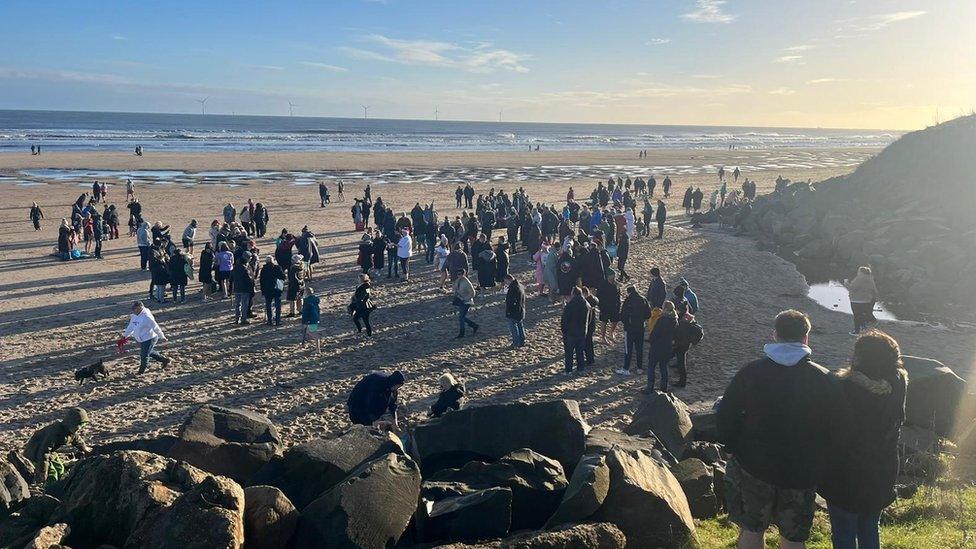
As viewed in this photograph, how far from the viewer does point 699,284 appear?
22453 mm

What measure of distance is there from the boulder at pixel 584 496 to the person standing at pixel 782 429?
147 centimetres

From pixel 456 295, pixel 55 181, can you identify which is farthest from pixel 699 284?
pixel 55 181

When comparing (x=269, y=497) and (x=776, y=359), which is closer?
(x=776, y=359)

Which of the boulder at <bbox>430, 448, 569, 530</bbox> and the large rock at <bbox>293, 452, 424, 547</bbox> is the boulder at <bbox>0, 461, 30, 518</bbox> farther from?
the boulder at <bbox>430, 448, 569, 530</bbox>

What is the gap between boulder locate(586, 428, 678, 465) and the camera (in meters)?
8.01

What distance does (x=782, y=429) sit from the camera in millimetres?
4734

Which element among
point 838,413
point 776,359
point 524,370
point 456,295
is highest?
point 776,359

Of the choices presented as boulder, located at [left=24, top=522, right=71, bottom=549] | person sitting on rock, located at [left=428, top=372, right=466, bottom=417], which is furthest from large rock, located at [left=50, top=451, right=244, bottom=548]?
person sitting on rock, located at [left=428, top=372, right=466, bottom=417]

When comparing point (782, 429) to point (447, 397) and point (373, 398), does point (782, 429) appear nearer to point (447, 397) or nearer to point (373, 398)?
point (447, 397)

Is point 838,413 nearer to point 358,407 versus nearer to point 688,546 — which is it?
point 688,546

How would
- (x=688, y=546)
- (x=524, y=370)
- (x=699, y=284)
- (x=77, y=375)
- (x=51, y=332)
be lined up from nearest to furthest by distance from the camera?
1. (x=688, y=546)
2. (x=77, y=375)
3. (x=524, y=370)
4. (x=51, y=332)
5. (x=699, y=284)

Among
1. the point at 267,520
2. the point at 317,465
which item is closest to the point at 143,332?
the point at 317,465

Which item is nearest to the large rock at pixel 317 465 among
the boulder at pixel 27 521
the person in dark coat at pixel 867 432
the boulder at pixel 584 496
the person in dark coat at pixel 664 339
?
the boulder at pixel 27 521

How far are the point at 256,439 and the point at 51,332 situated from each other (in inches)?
401
